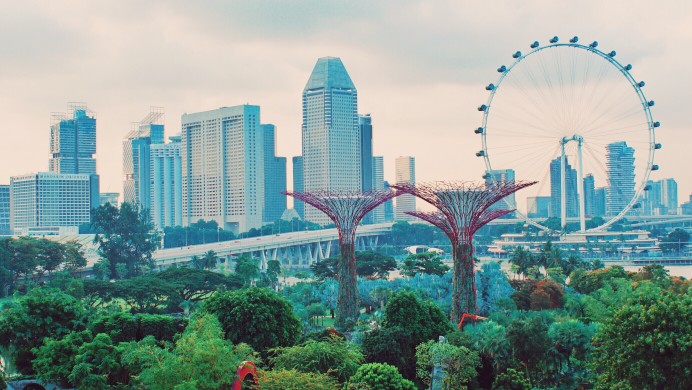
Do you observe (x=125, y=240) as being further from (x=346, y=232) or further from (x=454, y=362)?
(x=454, y=362)

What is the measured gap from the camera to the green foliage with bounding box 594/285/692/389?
82.0 feet

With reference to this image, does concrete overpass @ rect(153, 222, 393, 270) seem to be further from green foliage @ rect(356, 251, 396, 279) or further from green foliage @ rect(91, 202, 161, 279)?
green foliage @ rect(356, 251, 396, 279)

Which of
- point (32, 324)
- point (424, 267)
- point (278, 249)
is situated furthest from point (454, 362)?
point (278, 249)

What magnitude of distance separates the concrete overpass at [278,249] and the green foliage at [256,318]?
68622mm

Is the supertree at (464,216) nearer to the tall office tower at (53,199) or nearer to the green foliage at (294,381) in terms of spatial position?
the green foliage at (294,381)

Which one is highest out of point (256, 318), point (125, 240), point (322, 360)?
point (125, 240)

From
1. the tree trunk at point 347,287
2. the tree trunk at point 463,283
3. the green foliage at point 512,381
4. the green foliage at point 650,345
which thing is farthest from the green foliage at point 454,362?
the tree trunk at point 347,287

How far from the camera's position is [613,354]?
1038 inches

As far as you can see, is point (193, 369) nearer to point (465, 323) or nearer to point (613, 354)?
point (613, 354)

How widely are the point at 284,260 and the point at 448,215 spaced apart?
99.2 meters

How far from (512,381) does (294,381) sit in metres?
8.26

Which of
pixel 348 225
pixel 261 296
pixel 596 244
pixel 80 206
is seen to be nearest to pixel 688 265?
pixel 596 244

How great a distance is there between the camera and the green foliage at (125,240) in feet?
310

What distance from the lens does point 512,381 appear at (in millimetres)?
30453
